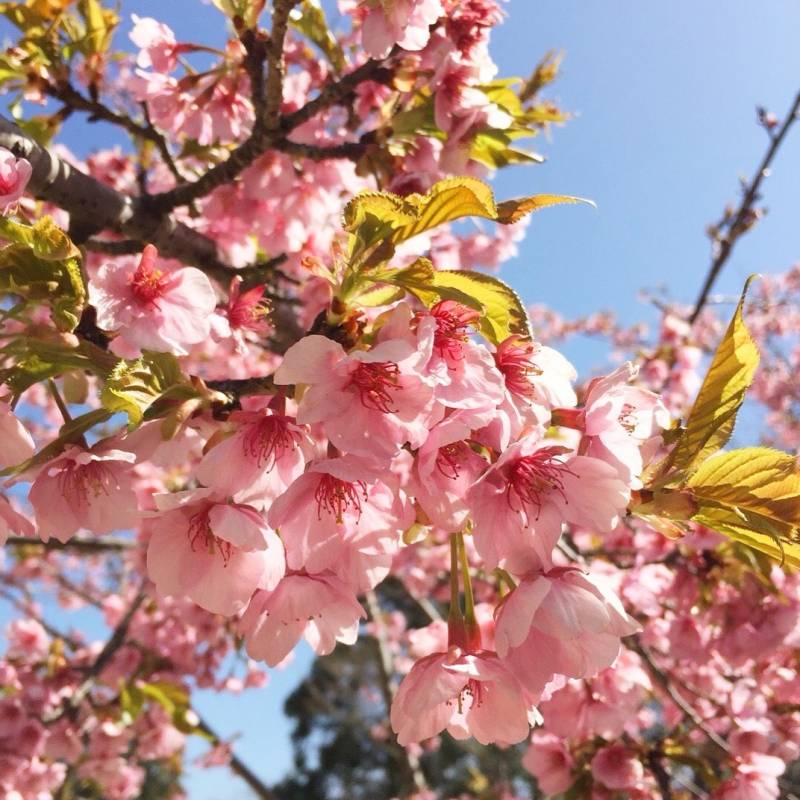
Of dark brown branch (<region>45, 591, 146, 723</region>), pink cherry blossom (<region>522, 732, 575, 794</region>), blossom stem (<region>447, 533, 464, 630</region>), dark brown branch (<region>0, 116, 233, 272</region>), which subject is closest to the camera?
blossom stem (<region>447, 533, 464, 630</region>)

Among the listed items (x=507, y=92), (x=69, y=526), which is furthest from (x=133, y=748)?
(x=507, y=92)

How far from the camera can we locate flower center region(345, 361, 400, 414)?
2.76 ft

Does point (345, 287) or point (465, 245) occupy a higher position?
point (465, 245)

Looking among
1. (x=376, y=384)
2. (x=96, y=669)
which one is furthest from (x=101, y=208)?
(x=96, y=669)

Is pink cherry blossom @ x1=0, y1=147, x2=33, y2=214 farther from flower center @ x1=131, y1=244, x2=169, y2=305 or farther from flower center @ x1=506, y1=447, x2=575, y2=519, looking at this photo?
flower center @ x1=506, y1=447, x2=575, y2=519

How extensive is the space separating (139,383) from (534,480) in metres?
0.51

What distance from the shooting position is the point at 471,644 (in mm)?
989

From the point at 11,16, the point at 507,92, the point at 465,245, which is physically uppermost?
the point at 465,245

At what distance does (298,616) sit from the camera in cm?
92

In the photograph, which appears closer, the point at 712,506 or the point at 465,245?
the point at 712,506

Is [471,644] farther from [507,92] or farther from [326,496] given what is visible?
[507,92]

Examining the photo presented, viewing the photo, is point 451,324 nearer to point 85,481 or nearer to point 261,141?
point 85,481

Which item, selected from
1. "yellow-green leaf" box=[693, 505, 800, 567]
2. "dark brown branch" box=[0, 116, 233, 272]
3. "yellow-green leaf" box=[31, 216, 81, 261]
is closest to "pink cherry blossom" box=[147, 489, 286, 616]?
"yellow-green leaf" box=[31, 216, 81, 261]

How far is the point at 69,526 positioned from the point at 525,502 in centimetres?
66
